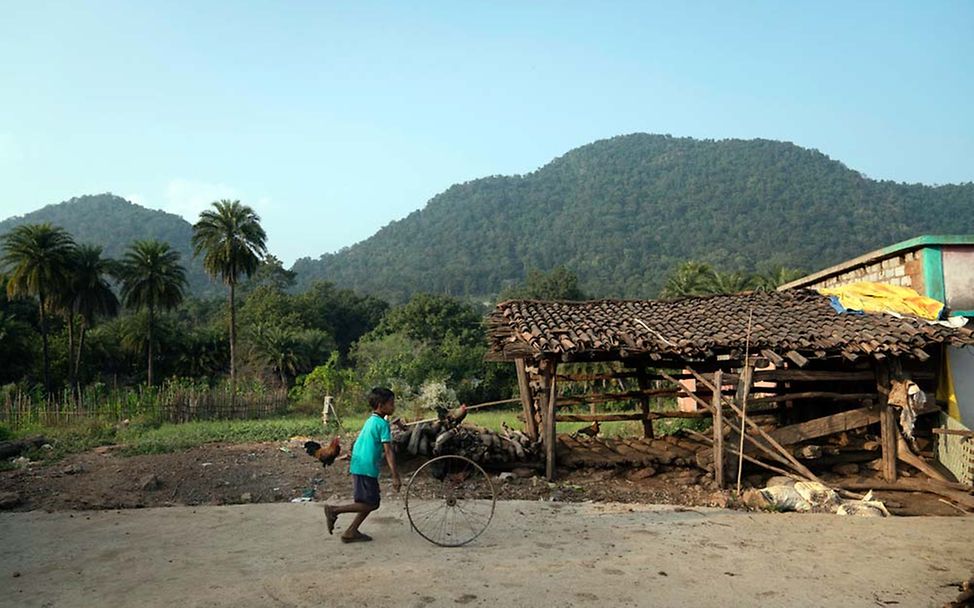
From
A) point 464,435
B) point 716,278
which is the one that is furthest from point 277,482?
point 716,278

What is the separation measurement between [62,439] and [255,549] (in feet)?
46.1

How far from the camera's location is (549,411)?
446 inches

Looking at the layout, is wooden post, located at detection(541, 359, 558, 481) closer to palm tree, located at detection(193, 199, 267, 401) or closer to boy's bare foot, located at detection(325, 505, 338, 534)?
boy's bare foot, located at detection(325, 505, 338, 534)

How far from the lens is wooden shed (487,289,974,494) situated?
35.0 feet

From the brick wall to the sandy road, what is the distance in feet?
15.9

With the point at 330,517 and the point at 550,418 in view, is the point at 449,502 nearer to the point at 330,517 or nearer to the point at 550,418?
the point at 330,517

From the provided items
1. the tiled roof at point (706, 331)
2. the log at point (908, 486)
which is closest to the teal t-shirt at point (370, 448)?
the tiled roof at point (706, 331)

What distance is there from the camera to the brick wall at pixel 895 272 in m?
12.2

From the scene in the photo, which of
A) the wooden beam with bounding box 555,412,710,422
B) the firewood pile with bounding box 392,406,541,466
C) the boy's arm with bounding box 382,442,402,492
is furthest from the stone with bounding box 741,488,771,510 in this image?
the boy's arm with bounding box 382,442,402,492

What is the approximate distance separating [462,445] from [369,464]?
15.3ft

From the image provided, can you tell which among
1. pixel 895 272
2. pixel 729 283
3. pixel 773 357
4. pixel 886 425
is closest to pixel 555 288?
pixel 729 283

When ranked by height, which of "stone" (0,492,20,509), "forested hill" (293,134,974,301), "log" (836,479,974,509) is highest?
"forested hill" (293,134,974,301)

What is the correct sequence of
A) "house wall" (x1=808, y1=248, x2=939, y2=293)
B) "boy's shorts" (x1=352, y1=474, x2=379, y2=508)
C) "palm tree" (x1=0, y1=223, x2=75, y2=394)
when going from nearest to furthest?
1. "boy's shorts" (x1=352, y1=474, x2=379, y2=508)
2. "house wall" (x1=808, y1=248, x2=939, y2=293)
3. "palm tree" (x1=0, y1=223, x2=75, y2=394)

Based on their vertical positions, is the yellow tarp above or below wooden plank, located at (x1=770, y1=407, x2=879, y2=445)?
above
